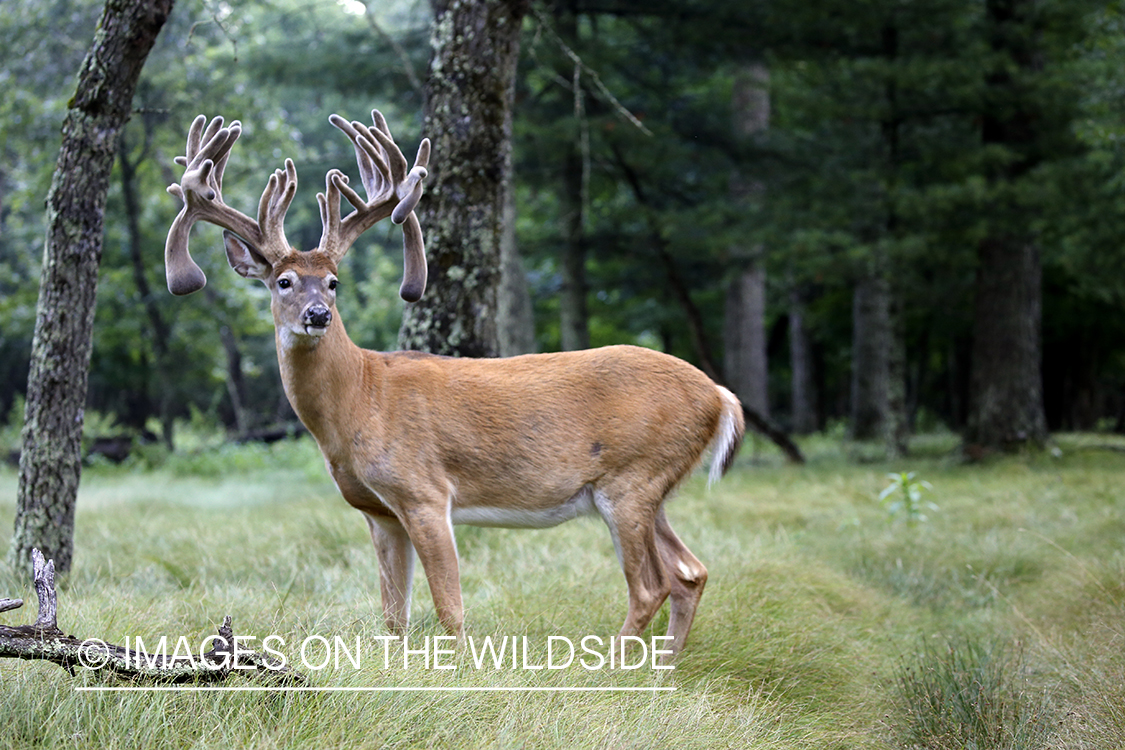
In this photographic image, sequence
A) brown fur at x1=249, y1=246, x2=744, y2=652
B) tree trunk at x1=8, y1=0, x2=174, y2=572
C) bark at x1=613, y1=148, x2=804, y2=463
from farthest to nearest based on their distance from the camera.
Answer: bark at x1=613, y1=148, x2=804, y2=463 < tree trunk at x1=8, y1=0, x2=174, y2=572 < brown fur at x1=249, y1=246, x2=744, y2=652

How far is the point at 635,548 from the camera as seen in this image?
4008mm

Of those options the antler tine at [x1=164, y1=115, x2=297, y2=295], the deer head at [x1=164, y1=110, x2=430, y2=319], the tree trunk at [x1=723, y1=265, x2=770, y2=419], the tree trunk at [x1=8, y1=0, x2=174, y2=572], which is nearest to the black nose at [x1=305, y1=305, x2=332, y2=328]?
the deer head at [x1=164, y1=110, x2=430, y2=319]

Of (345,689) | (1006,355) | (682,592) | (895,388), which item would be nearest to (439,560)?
(345,689)

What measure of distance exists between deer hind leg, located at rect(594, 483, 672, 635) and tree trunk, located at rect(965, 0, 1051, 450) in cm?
891

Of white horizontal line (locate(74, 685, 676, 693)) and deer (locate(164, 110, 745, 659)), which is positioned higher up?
deer (locate(164, 110, 745, 659))

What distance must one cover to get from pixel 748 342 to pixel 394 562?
12257 millimetres

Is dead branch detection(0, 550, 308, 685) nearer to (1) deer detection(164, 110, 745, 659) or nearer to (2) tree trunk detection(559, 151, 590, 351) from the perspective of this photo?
(1) deer detection(164, 110, 745, 659)

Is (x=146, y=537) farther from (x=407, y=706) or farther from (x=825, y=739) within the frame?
(x=825, y=739)

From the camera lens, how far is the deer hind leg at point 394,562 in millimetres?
4141

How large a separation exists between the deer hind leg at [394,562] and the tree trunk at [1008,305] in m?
9.37

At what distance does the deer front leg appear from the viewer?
3793 mm

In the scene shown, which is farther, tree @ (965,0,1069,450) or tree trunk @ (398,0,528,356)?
tree @ (965,0,1069,450)

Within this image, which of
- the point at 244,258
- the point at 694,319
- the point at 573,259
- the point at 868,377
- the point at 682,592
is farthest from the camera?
the point at 868,377

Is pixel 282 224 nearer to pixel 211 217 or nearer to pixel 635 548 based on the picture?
pixel 211 217
